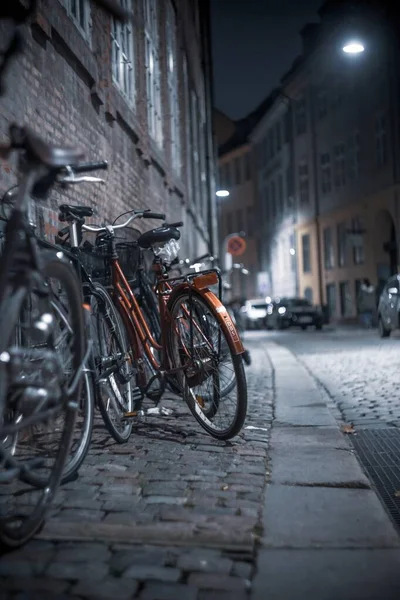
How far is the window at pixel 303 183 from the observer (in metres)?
44.2

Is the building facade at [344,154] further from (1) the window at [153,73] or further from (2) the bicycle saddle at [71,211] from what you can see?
(2) the bicycle saddle at [71,211]

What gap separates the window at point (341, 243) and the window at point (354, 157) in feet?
9.16

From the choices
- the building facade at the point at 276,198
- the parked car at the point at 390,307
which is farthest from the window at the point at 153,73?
the building facade at the point at 276,198

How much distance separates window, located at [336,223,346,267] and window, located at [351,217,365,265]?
4.48ft

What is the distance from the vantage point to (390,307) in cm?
1984

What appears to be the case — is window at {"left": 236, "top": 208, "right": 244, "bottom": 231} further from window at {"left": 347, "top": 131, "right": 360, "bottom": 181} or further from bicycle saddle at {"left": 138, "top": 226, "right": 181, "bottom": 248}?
bicycle saddle at {"left": 138, "top": 226, "right": 181, "bottom": 248}

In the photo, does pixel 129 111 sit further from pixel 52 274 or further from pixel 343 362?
pixel 52 274

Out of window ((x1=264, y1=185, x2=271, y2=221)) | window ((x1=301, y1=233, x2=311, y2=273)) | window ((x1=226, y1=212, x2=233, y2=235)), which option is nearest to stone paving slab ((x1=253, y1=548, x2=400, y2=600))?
window ((x1=301, y1=233, x2=311, y2=273))

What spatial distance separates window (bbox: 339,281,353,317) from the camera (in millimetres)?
38281

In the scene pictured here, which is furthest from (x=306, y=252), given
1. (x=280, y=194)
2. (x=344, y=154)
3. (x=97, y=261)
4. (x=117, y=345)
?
(x=117, y=345)

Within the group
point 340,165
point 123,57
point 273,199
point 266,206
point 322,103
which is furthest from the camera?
point 266,206

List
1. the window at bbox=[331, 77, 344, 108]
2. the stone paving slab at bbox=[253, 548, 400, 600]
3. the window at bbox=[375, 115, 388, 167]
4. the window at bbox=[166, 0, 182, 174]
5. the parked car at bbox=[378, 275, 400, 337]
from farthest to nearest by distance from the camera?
the window at bbox=[331, 77, 344, 108] < the window at bbox=[375, 115, 388, 167] < the parked car at bbox=[378, 275, 400, 337] < the window at bbox=[166, 0, 182, 174] < the stone paving slab at bbox=[253, 548, 400, 600]

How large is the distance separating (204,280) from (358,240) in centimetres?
3093

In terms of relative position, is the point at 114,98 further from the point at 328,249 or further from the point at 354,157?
the point at 328,249
